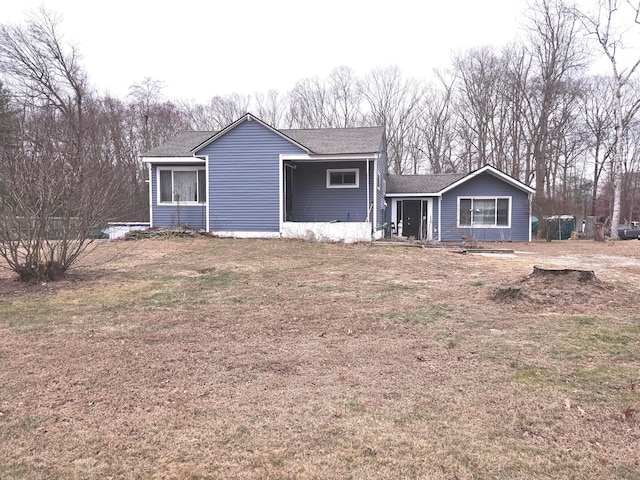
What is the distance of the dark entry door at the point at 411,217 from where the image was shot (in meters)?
21.6

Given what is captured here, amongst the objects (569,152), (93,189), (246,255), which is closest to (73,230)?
(93,189)

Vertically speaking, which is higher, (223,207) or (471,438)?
(223,207)

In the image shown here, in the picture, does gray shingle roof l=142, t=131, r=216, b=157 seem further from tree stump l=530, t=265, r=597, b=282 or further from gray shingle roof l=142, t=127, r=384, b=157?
tree stump l=530, t=265, r=597, b=282

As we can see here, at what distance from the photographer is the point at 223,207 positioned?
54.6 feet

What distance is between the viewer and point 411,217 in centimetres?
2172

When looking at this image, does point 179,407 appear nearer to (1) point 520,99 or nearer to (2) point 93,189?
(2) point 93,189

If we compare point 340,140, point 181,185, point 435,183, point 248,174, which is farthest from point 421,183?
point 181,185

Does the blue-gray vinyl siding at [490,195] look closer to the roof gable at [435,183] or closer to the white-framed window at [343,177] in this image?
the roof gable at [435,183]

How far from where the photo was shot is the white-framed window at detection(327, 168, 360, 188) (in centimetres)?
1756

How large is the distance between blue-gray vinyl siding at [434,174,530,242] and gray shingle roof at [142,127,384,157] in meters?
4.78

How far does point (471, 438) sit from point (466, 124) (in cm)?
3695

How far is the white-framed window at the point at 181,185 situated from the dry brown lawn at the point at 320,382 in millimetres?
10106

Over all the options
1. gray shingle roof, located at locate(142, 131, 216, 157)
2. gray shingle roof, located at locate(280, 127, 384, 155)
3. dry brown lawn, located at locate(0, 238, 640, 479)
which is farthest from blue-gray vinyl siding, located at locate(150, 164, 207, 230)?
dry brown lawn, located at locate(0, 238, 640, 479)

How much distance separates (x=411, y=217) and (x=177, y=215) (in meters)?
11.0
